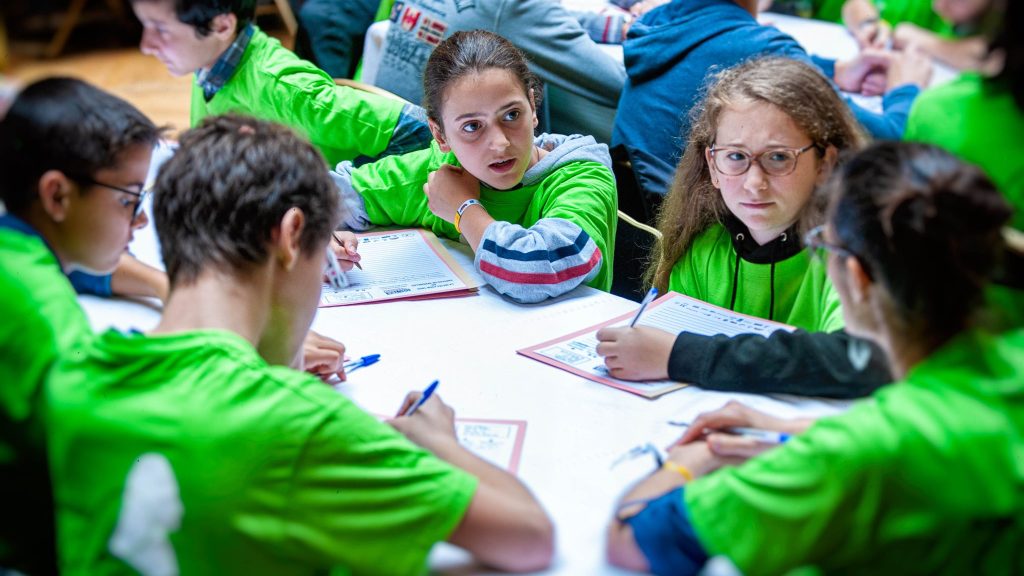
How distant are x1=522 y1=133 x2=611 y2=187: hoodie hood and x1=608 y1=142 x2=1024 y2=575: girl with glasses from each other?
1133 mm

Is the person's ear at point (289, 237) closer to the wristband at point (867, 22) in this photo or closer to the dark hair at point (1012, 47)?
the dark hair at point (1012, 47)

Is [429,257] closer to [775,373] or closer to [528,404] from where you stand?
[528,404]

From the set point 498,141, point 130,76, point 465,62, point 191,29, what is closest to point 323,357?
point 130,76

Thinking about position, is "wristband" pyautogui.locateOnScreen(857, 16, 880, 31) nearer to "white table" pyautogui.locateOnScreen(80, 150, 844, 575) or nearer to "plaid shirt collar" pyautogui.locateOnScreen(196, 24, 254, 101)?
"white table" pyautogui.locateOnScreen(80, 150, 844, 575)

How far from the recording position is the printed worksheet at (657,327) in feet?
4.92

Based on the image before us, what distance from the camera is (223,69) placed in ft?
7.92

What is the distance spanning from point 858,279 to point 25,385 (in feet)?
3.27

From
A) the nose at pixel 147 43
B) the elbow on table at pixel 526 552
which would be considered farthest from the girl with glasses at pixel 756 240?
the nose at pixel 147 43

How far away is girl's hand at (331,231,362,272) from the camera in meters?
1.97

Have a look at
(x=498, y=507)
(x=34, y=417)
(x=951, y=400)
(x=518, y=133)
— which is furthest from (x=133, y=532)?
(x=518, y=133)

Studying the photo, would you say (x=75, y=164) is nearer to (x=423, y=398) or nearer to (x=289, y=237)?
(x=289, y=237)

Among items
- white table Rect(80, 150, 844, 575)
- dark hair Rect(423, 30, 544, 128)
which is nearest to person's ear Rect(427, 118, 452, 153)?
dark hair Rect(423, 30, 544, 128)

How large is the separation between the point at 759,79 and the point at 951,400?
1.05m

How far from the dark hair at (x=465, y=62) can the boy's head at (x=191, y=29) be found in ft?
2.05
